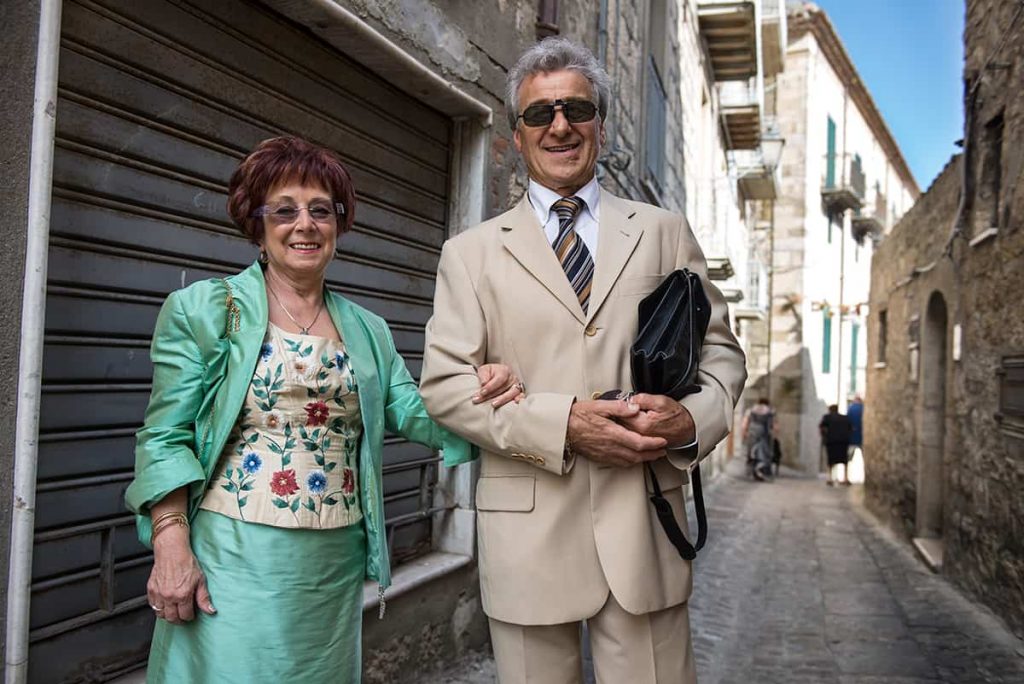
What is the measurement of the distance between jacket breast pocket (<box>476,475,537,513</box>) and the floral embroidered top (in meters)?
0.33

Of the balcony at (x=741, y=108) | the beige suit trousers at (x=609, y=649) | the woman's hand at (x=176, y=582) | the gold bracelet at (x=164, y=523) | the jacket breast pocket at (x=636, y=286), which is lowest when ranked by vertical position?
the beige suit trousers at (x=609, y=649)

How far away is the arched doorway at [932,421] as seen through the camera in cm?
948

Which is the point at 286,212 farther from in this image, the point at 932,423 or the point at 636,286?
the point at 932,423

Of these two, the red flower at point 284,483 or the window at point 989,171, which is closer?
the red flower at point 284,483

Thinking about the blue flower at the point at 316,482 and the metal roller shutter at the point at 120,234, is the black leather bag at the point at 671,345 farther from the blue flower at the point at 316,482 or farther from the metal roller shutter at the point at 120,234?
the metal roller shutter at the point at 120,234

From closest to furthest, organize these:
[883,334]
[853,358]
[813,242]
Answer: [883,334], [813,242], [853,358]

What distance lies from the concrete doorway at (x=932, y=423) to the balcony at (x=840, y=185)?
15.8 meters

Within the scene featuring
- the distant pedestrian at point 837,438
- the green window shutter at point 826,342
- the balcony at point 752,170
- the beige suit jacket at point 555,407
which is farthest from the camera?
the green window shutter at point 826,342

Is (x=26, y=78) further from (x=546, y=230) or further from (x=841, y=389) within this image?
(x=841, y=389)

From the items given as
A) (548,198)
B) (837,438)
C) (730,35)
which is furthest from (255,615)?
(837,438)

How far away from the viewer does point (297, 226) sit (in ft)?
6.87

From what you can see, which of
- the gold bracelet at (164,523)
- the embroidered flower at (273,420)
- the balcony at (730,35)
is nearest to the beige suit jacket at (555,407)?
the embroidered flower at (273,420)

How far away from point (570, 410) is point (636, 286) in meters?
0.36

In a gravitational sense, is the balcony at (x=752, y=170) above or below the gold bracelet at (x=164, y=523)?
above
